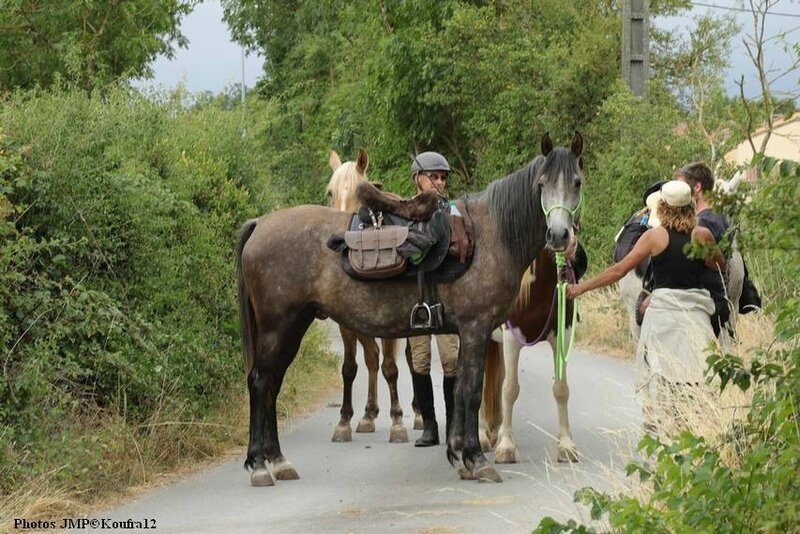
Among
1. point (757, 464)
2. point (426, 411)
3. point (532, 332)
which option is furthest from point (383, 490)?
point (757, 464)

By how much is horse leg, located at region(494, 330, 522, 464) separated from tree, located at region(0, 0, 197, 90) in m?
10.9

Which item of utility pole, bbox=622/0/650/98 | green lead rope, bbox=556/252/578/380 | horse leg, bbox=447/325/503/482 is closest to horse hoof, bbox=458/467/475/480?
horse leg, bbox=447/325/503/482

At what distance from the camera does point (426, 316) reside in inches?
364

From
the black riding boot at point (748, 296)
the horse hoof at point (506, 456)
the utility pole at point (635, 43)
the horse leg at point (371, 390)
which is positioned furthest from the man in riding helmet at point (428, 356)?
the utility pole at point (635, 43)

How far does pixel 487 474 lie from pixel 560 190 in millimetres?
2054

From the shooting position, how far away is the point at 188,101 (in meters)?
14.6

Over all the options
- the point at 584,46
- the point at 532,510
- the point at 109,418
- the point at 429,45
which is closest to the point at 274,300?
the point at 109,418

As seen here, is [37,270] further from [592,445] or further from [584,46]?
[584,46]

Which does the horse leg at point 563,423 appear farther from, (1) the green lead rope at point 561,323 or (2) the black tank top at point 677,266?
(2) the black tank top at point 677,266

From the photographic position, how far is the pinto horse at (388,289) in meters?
9.11

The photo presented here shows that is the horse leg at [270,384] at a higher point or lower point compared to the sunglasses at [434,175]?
lower

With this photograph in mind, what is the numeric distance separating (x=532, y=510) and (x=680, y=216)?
2.53m

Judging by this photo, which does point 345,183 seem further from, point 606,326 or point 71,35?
point 71,35

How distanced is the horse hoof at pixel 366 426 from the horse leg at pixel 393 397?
31cm
